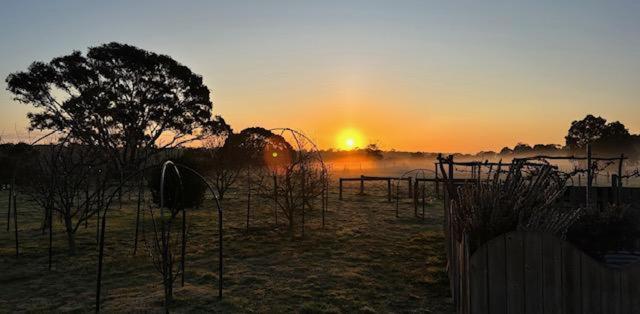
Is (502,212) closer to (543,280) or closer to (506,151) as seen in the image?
(543,280)

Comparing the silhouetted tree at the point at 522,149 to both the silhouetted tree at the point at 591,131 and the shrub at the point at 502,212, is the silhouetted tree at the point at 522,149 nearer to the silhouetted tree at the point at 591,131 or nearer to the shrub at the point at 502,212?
the silhouetted tree at the point at 591,131

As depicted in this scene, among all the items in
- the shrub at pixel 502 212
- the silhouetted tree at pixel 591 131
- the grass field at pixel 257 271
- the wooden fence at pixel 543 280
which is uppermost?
the silhouetted tree at pixel 591 131

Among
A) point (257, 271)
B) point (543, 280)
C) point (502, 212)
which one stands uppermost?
point (502, 212)

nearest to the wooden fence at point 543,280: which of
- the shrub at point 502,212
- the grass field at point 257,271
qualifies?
the shrub at point 502,212

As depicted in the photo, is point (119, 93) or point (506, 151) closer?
point (119, 93)

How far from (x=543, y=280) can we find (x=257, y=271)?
22.3 feet

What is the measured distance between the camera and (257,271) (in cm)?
1002

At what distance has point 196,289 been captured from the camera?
28.0ft

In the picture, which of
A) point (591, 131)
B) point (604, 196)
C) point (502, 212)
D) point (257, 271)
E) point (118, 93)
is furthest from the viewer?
point (591, 131)

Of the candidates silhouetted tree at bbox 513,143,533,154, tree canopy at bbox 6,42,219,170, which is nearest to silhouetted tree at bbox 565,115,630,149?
silhouetted tree at bbox 513,143,533,154

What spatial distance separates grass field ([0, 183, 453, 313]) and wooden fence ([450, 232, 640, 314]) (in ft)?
8.93

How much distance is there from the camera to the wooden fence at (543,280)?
4449mm

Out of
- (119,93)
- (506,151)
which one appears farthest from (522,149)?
(119,93)

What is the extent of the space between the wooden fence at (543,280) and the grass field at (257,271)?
8.93ft
